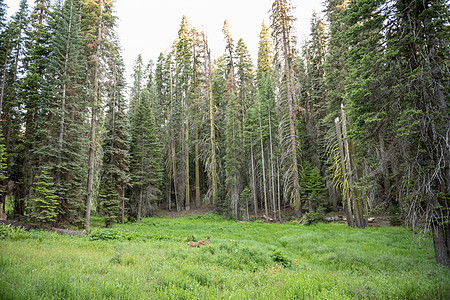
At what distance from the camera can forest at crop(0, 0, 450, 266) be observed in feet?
21.6

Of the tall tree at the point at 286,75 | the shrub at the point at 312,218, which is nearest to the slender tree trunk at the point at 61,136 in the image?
the tall tree at the point at 286,75

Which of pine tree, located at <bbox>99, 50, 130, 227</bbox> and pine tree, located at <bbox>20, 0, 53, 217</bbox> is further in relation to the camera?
pine tree, located at <bbox>99, 50, 130, 227</bbox>

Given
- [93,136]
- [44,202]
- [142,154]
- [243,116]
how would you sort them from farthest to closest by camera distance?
[243,116], [142,154], [93,136], [44,202]

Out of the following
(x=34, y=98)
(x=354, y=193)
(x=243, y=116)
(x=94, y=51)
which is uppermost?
(x=94, y=51)

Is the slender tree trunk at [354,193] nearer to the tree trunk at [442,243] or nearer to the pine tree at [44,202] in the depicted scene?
the tree trunk at [442,243]

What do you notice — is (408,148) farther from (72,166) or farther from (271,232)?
(72,166)

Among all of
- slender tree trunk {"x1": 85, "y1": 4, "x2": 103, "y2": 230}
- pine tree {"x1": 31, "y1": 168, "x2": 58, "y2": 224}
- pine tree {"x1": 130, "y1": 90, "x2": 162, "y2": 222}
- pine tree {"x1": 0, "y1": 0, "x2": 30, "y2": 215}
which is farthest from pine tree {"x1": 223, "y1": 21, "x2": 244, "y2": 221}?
pine tree {"x1": 0, "y1": 0, "x2": 30, "y2": 215}

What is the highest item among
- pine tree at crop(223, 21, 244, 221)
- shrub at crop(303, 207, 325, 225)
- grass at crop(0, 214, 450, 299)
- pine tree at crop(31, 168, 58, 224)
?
pine tree at crop(223, 21, 244, 221)

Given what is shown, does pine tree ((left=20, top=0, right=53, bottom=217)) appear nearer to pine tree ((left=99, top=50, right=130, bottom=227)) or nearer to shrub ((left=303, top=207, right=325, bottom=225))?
pine tree ((left=99, top=50, right=130, bottom=227))

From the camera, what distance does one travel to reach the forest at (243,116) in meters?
6.59

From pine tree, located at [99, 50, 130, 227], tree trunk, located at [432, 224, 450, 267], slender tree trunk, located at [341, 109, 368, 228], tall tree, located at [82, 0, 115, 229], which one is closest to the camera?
tree trunk, located at [432, 224, 450, 267]

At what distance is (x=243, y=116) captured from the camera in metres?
27.8

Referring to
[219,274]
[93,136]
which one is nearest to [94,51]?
[93,136]

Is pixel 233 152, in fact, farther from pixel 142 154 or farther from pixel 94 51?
pixel 94 51
